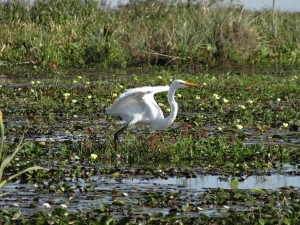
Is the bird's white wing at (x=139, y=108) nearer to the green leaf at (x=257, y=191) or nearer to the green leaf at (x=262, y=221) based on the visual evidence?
the green leaf at (x=257, y=191)

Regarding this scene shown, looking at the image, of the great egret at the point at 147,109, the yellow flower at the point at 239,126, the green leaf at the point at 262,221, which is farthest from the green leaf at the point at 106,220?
the yellow flower at the point at 239,126

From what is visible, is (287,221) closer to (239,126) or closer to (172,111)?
(172,111)

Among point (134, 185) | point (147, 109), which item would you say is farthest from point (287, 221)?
point (147, 109)

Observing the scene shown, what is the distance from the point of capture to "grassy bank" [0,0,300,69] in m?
23.7

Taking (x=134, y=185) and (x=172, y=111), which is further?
(x=172, y=111)

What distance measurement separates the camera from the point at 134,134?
1312cm

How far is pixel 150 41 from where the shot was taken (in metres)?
24.0

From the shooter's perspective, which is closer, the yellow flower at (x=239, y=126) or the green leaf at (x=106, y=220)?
the green leaf at (x=106, y=220)

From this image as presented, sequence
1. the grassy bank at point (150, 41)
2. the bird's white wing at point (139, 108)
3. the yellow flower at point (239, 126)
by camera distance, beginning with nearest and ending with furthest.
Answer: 1. the bird's white wing at point (139, 108)
2. the yellow flower at point (239, 126)
3. the grassy bank at point (150, 41)

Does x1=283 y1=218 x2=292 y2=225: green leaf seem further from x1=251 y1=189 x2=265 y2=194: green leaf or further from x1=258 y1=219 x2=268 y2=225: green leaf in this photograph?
x1=251 y1=189 x2=265 y2=194: green leaf

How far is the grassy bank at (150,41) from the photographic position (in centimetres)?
2370

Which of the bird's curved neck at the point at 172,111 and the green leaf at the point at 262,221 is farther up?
the bird's curved neck at the point at 172,111

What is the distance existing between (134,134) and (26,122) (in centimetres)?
172

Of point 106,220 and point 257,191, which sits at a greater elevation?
point 257,191
